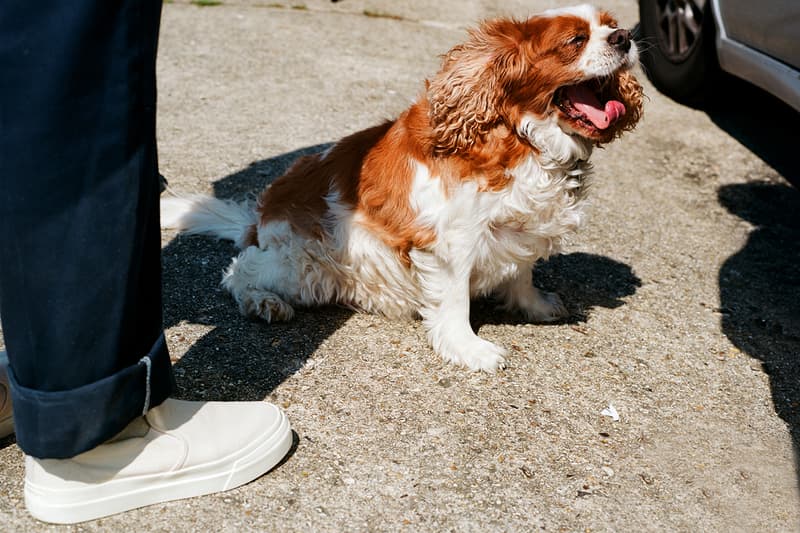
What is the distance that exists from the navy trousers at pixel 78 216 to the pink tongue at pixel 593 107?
169cm

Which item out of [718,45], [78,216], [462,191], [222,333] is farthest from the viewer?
[718,45]

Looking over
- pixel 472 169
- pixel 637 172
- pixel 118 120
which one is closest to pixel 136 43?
pixel 118 120

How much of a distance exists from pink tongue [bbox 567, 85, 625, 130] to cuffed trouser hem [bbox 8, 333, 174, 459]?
71.7 inches

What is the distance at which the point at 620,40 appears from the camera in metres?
2.94

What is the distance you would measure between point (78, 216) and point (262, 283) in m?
1.62

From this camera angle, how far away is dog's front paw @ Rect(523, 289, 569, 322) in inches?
141

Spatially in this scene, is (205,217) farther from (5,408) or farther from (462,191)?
(5,408)

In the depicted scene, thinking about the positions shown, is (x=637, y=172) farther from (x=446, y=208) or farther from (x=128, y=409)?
(x=128, y=409)

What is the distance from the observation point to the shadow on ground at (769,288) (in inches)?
129

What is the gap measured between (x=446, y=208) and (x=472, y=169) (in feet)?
0.58

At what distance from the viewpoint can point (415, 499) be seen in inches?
97.4

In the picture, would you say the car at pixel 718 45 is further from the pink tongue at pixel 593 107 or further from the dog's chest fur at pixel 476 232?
the dog's chest fur at pixel 476 232

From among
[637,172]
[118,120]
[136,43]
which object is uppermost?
[136,43]

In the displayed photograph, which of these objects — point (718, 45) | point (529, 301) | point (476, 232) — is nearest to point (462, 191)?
point (476, 232)
